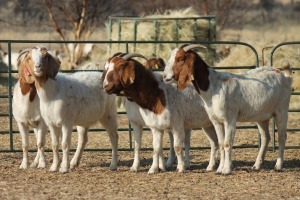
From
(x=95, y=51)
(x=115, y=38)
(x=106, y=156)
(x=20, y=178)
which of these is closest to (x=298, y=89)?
(x=115, y=38)

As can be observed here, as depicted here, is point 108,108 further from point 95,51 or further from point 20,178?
point 95,51

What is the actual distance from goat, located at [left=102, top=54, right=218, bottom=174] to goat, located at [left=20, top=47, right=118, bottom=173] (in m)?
0.56

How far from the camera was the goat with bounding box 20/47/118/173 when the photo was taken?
11867 mm

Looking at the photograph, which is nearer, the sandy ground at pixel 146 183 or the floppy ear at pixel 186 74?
the sandy ground at pixel 146 183

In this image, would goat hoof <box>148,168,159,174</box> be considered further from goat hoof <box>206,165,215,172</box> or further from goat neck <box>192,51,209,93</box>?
goat neck <box>192,51,209,93</box>

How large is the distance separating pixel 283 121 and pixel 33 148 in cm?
470

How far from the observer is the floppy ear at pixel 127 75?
1184cm

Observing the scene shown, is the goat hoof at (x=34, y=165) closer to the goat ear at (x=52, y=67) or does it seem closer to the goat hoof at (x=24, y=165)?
the goat hoof at (x=24, y=165)

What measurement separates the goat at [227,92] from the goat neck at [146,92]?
1.21 feet

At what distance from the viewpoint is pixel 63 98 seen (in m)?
12.0

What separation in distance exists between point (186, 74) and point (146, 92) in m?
0.63

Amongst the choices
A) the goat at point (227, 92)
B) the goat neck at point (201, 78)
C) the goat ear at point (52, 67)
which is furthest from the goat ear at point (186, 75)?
the goat ear at point (52, 67)

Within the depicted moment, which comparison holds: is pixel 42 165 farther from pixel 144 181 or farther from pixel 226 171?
pixel 226 171

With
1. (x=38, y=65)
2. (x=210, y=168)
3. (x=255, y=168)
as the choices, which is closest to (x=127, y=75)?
(x=38, y=65)
